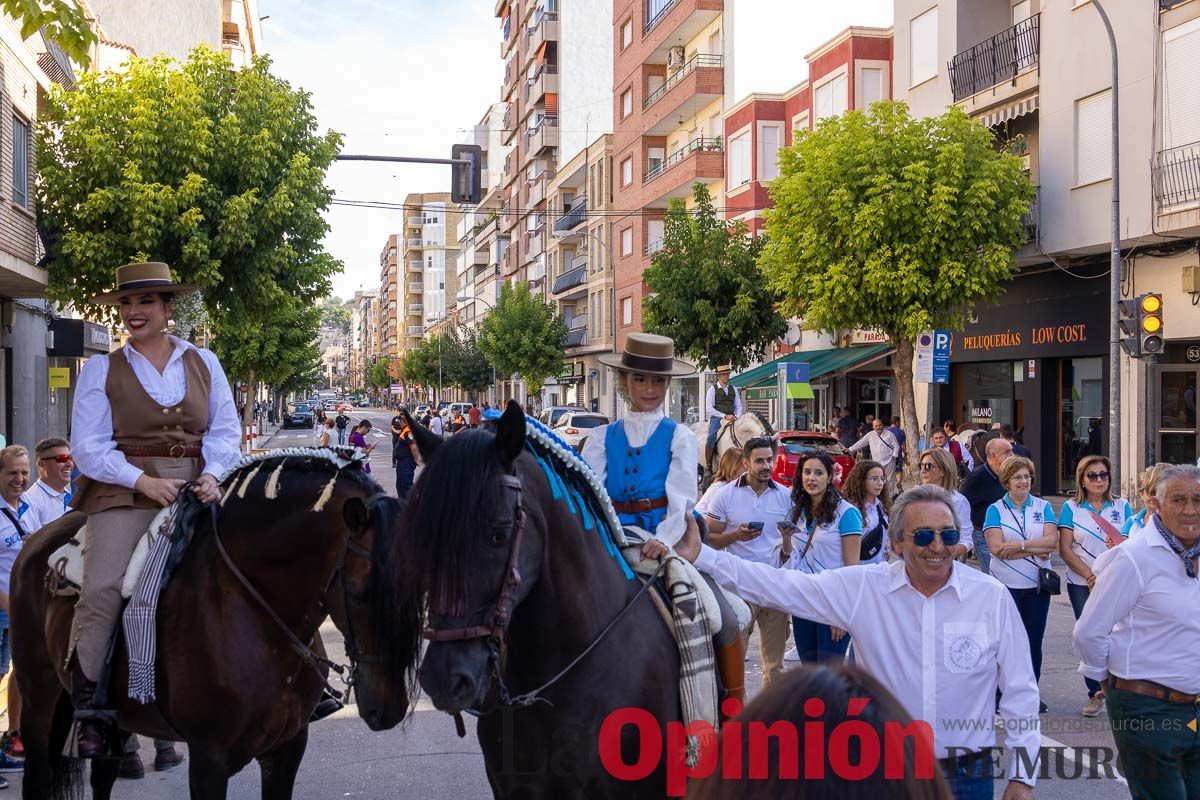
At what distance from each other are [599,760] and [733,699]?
93 centimetres

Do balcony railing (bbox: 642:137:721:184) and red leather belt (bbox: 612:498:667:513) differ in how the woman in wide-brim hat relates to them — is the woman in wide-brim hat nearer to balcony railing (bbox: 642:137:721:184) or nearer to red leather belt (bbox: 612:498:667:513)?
red leather belt (bbox: 612:498:667:513)

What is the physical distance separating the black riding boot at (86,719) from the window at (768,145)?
105 feet

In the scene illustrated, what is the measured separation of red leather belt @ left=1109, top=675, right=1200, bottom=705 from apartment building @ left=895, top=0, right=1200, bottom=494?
54.1 feet

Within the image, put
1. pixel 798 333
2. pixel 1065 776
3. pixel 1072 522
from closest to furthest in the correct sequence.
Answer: pixel 1065 776 → pixel 1072 522 → pixel 798 333

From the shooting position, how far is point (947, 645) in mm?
3740

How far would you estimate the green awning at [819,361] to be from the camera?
28391 millimetres

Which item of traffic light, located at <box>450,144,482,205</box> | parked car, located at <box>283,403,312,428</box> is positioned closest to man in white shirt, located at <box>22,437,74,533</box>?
traffic light, located at <box>450,144,482,205</box>

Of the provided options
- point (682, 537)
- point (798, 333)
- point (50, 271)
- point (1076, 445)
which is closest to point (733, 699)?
Result: point (682, 537)

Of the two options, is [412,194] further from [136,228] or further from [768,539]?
[768,539]

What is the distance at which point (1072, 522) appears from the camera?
26.2 ft

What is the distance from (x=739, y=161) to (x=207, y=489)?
110 ft

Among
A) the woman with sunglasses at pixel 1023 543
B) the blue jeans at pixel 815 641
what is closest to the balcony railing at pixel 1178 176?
the woman with sunglasses at pixel 1023 543

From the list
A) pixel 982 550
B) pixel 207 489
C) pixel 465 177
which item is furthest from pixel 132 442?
pixel 465 177

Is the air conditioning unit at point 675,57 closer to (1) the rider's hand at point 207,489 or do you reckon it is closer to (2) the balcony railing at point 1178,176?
(2) the balcony railing at point 1178,176
